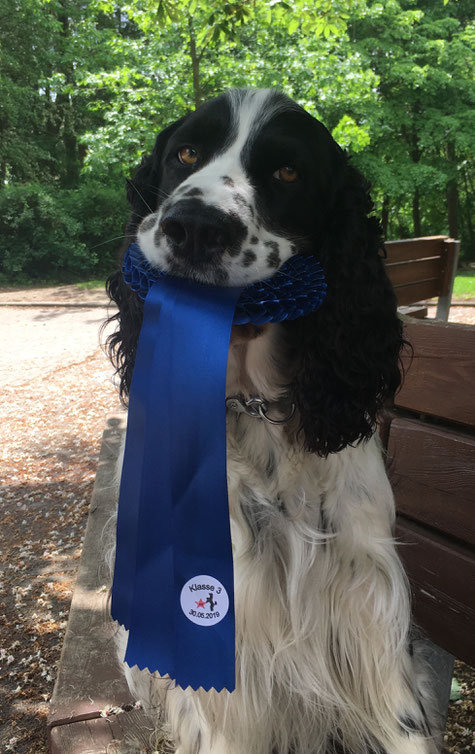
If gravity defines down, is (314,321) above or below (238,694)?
above

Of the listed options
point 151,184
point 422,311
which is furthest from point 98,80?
point 151,184

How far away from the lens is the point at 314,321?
1.76 meters

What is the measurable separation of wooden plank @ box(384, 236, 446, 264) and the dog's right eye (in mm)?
2803

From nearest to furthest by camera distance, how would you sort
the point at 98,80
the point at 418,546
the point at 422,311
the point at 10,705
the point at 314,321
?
the point at 314,321 → the point at 418,546 → the point at 10,705 → the point at 422,311 → the point at 98,80

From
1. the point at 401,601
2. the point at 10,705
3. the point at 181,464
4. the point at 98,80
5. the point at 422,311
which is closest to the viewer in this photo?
the point at 181,464

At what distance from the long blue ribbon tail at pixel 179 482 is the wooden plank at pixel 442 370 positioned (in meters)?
0.88

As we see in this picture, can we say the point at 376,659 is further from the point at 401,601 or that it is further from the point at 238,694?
the point at 238,694

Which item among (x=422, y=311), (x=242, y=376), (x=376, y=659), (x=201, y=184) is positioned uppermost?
(x=201, y=184)

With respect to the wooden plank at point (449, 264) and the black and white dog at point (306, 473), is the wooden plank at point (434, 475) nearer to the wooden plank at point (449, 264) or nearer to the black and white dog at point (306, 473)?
the black and white dog at point (306, 473)

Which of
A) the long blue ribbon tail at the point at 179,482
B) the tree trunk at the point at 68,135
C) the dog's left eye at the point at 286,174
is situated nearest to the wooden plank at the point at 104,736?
the long blue ribbon tail at the point at 179,482

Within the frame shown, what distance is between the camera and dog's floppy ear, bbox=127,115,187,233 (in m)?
2.09

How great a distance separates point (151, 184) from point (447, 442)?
4.56ft

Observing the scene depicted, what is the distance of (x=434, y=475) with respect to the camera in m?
2.21

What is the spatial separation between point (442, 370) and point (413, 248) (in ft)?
10.8
